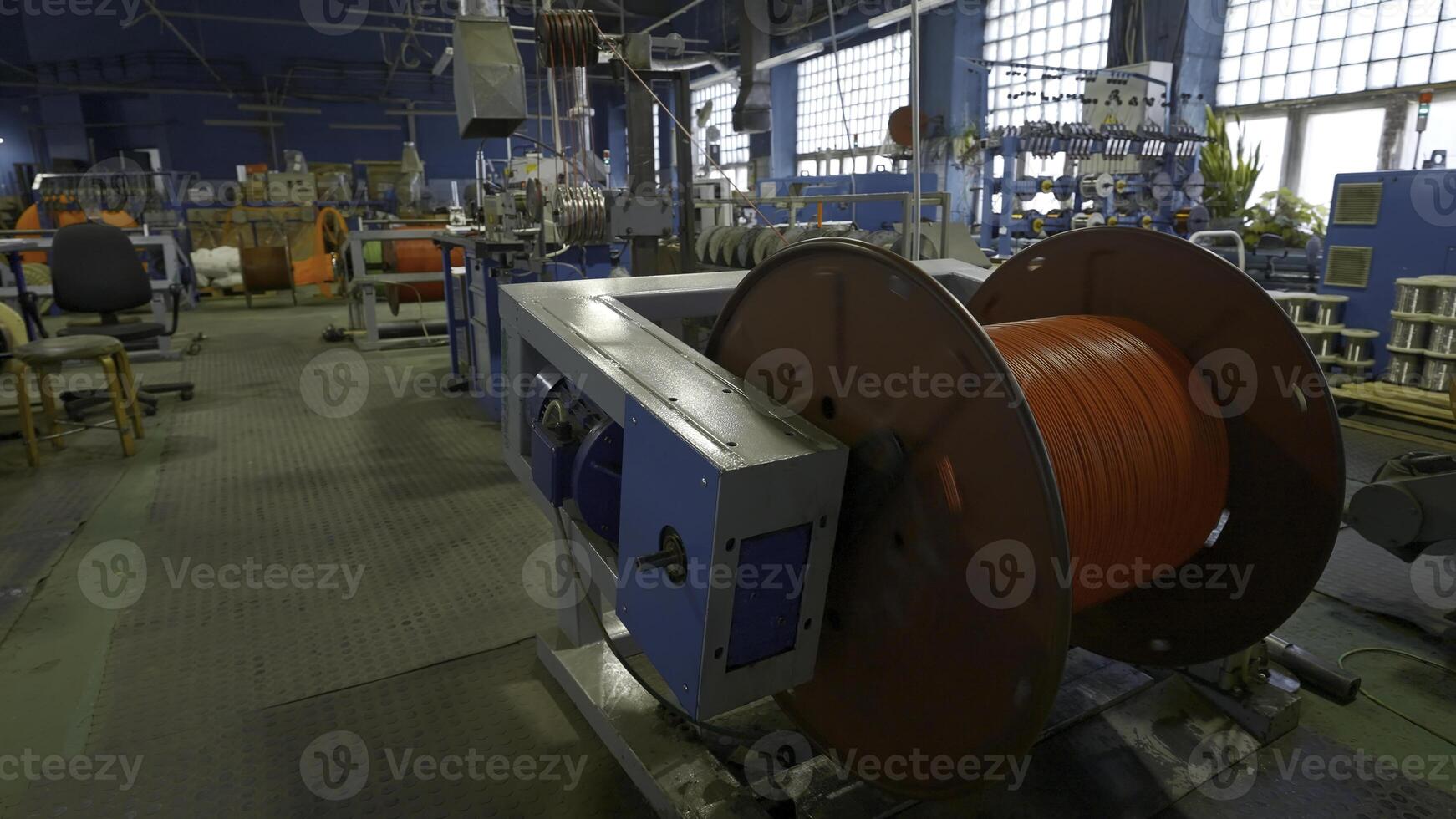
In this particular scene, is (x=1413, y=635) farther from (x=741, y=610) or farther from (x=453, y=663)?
(x=453, y=663)

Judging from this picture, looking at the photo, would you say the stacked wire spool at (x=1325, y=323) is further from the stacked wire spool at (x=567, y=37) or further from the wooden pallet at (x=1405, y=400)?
the stacked wire spool at (x=567, y=37)

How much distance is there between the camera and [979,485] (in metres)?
1.06

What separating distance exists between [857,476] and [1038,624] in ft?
1.04

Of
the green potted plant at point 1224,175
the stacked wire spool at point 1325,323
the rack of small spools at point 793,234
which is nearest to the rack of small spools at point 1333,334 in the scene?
the stacked wire spool at point 1325,323

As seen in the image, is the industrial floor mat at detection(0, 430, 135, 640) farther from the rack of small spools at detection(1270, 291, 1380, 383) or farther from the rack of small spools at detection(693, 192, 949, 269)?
the rack of small spools at detection(1270, 291, 1380, 383)

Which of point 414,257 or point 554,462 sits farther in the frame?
point 414,257

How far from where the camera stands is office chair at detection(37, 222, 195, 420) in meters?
4.66

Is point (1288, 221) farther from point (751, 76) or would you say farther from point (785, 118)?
point (785, 118)

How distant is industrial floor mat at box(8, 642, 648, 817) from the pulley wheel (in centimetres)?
73

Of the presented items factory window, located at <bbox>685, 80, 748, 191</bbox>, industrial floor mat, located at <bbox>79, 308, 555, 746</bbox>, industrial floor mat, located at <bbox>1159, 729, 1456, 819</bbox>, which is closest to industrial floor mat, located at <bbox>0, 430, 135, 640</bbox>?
industrial floor mat, located at <bbox>79, 308, 555, 746</bbox>

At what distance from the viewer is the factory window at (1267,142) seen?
Result: 327 inches

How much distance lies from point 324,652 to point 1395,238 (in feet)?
19.3

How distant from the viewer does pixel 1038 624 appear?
40.1 inches

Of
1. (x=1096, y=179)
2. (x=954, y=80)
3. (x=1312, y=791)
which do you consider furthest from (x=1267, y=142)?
(x=1312, y=791)
